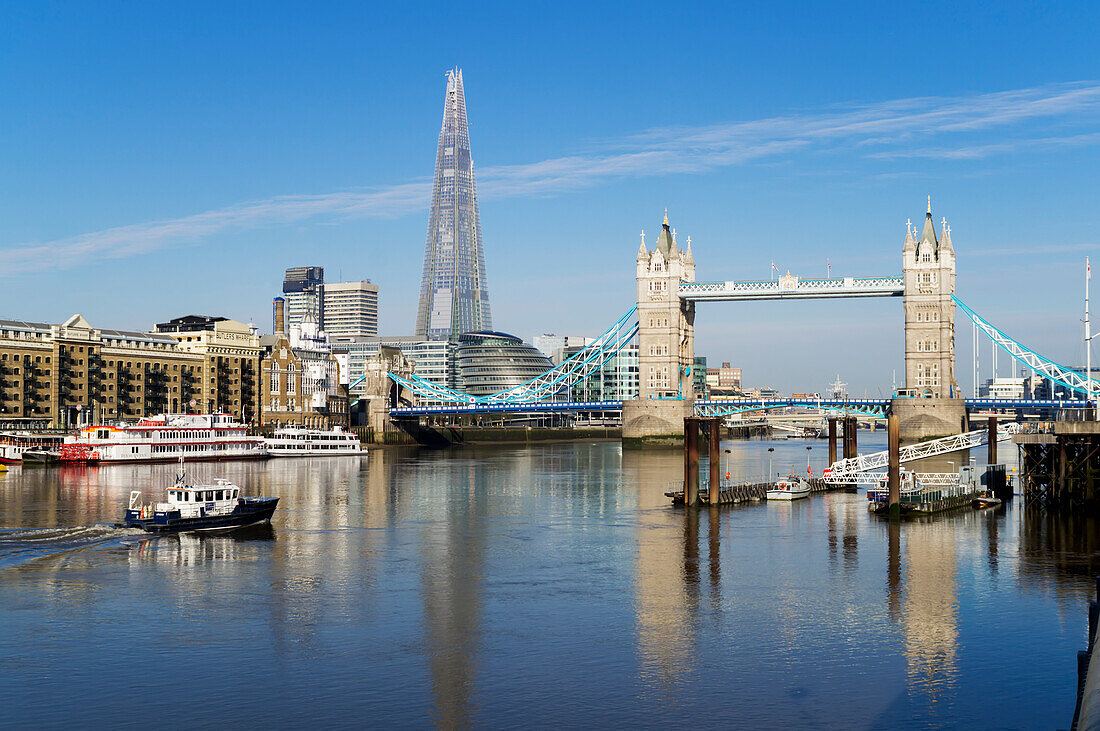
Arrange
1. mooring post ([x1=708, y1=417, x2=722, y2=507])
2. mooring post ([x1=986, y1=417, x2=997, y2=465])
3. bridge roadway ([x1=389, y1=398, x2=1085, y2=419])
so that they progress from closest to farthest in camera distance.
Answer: mooring post ([x1=708, y1=417, x2=722, y2=507])
mooring post ([x1=986, y1=417, x2=997, y2=465])
bridge roadway ([x1=389, y1=398, x2=1085, y2=419])

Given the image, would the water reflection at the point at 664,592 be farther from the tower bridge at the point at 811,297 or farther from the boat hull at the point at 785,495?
the tower bridge at the point at 811,297

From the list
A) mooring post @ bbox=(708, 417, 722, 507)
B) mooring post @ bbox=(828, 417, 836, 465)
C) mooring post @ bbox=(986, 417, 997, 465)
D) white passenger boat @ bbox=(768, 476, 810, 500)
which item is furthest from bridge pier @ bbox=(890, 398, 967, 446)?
mooring post @ bbox=(708, 417, 722, 507)

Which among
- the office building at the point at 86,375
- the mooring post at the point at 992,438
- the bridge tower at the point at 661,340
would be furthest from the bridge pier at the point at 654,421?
the mooring post at the point at 992,438

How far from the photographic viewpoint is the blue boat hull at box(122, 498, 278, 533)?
52.2 m

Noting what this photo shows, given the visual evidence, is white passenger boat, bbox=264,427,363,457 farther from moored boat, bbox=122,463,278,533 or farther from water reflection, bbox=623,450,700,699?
moored boat, bbox=122,463,278,533

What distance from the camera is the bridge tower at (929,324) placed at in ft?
465

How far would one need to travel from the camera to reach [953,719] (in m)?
25.2

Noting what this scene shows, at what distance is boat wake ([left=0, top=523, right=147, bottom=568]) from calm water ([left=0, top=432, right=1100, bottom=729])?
20 cm

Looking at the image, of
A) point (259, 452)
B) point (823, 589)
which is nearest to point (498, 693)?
point (823, 589)

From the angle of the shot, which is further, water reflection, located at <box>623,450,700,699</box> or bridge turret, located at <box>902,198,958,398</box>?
bridge turret, located at <box>902,198,958,398</box>

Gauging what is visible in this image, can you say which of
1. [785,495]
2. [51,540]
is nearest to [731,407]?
[785,495]

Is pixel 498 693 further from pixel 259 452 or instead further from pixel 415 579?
pixel 259 452

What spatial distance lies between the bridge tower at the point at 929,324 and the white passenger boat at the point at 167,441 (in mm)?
77896

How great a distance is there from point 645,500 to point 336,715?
4682 centimetres
